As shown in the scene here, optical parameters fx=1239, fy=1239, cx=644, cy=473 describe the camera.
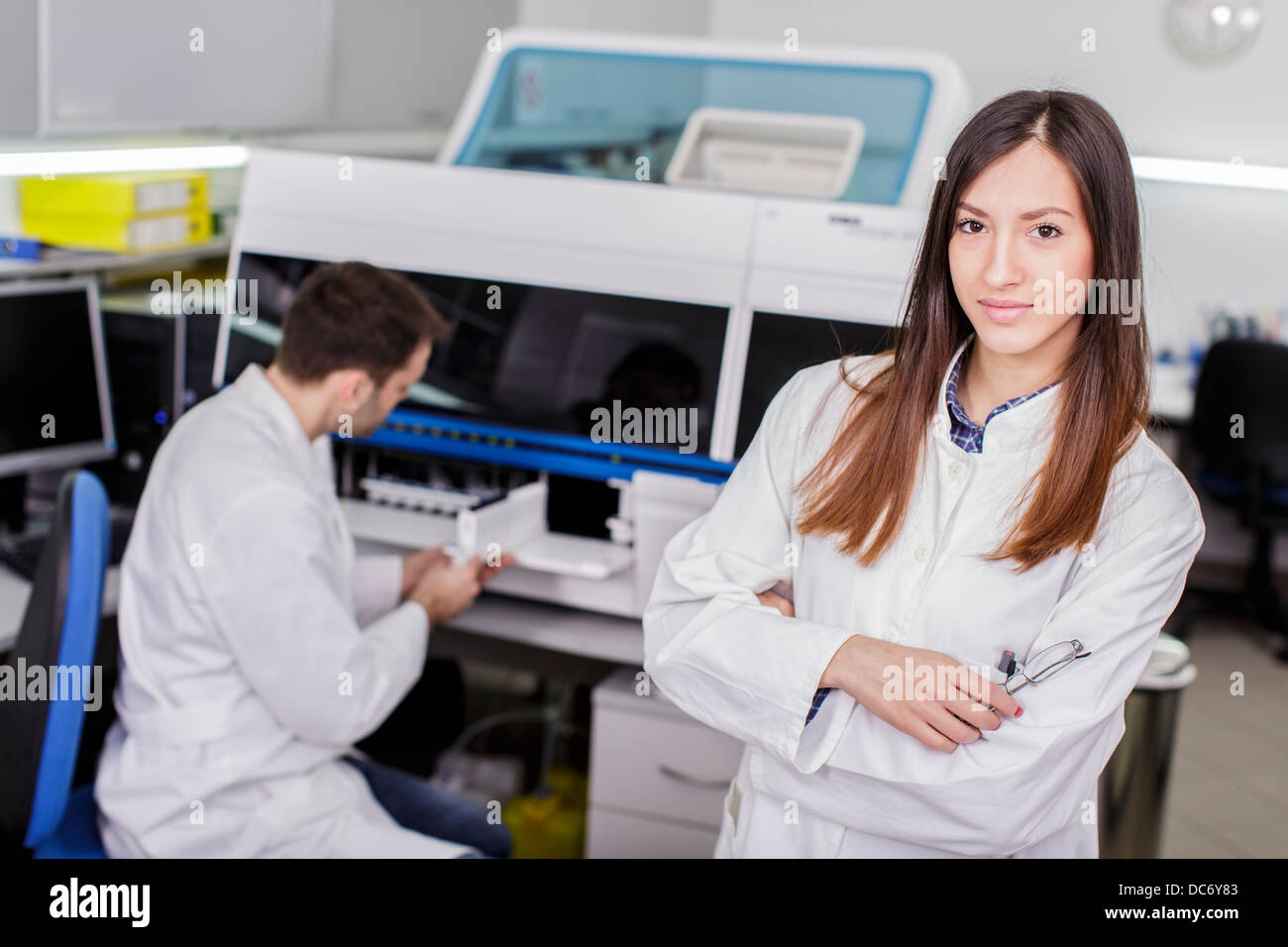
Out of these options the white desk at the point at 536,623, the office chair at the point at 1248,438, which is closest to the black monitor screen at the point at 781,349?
the white desk at the point at 536,623

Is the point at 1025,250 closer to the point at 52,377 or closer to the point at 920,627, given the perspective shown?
the point at 920,627

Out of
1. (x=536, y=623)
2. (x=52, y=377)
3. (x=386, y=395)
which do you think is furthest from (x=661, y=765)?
(x=52, y=377)

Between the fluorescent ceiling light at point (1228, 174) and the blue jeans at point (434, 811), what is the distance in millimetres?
2950

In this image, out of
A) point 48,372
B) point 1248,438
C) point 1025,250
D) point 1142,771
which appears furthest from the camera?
point 1248,438

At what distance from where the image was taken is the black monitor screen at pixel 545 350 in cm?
199

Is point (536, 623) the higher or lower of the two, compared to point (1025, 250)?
lower

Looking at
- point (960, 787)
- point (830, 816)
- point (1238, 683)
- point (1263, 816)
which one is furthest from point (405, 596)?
point (1238, 683)

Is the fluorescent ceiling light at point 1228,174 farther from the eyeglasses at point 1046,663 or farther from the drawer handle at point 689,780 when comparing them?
the eyeglasses at point 1046,663

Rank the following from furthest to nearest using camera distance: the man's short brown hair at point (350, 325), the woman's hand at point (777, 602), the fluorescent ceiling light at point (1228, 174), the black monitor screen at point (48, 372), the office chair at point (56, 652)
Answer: the fluorescent ceiling light at point (1228, 174) < the black monitor screen at point (48, 372) < the man's short brown hair at point (350, 325) < the office chair at point (56, 652) < the woman's hand at point (777, 602)

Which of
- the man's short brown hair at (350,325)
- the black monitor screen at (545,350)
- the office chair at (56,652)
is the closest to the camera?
the office chair at (56,652)

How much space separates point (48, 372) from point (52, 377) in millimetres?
12

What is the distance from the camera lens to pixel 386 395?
1.86 metres

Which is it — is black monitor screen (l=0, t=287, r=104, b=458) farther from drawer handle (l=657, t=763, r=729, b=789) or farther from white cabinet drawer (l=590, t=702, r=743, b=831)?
drawer handle (l=657, t=763, r=729, b=789)
